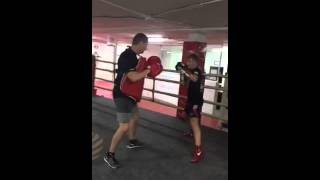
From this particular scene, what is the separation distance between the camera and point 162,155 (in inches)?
106

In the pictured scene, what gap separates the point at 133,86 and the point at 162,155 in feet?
2.68

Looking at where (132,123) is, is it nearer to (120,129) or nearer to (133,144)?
(133,144)

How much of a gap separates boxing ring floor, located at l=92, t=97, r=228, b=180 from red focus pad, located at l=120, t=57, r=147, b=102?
61cm

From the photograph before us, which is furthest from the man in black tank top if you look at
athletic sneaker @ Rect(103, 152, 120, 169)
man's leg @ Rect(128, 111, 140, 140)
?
athletic sneaker @ Rect(103, 152, 120, 169)

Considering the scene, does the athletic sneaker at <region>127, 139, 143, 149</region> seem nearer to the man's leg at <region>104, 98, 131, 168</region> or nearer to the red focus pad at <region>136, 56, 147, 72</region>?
the man's leg at <region>104, 98, 131, 168</region>

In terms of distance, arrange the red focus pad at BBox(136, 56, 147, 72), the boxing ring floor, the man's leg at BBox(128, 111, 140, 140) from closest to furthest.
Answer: the boxing ring floor → the red focus pad at BBox(136, 56, 147, 72) → the man's leg at BBox(128, 111, 140, 140)

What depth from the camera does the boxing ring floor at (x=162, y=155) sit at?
7.33 ft

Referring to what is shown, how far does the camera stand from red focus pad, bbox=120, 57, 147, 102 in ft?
7.50

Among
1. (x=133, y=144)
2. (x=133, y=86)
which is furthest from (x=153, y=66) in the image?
(x=133, y=144)
